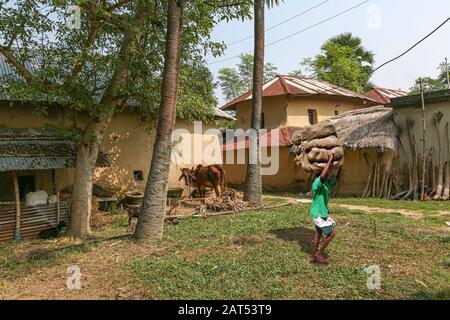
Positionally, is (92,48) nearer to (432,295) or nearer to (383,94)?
(432,295)

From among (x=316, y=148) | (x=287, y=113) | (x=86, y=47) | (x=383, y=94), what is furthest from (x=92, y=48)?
(x=383, y=94)

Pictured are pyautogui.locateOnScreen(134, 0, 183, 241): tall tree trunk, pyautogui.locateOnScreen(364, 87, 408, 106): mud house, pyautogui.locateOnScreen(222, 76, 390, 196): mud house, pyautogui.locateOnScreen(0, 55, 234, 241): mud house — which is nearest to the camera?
pyautogui.locateOnScreen(134, 0, 183, 241): tall tree trunk

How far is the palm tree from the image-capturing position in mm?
12867

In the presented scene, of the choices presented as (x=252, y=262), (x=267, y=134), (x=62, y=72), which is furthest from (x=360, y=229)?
(x=267, y=134)

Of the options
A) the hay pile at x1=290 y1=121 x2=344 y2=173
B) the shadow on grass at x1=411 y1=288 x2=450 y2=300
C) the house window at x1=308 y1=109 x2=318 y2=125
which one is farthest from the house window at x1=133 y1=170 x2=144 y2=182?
the shadow on grass at x1=411 y1=288 x2=450 y2=300

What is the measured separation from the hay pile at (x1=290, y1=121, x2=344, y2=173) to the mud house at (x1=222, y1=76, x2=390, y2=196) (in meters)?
12.0

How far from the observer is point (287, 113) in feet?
73.0

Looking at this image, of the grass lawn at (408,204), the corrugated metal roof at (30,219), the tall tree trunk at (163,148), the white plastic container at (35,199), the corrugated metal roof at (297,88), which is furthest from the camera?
the corrugated metal roof at (297,88)

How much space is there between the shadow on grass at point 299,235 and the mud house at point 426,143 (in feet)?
26.8

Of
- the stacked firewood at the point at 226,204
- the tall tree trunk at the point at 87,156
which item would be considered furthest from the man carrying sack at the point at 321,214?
the tall tree trunk at the point at 87,156

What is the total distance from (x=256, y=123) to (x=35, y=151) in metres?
6.77

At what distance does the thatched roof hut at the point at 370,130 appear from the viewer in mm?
15672

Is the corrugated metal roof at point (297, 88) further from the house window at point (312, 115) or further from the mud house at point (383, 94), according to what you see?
the mud house at point (383, 94)

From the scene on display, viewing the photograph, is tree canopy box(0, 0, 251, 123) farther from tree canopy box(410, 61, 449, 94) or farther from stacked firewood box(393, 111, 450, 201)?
tree canopy box(410, 61, 449, 94)
